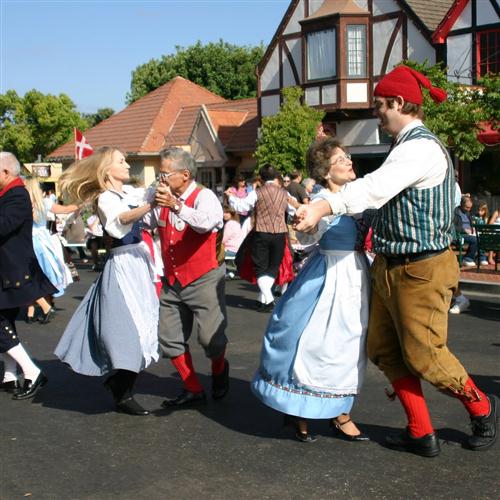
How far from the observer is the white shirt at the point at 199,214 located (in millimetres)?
5207

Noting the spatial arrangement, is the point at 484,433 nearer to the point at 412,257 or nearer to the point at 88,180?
the point at 412,257

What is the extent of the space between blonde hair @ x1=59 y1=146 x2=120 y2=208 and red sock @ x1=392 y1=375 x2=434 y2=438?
92.8 inches

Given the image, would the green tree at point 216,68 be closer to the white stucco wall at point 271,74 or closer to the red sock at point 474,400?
the white stucco wall at point 271,74

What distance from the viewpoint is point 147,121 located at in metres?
38.1

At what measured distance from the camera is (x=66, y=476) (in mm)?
4426

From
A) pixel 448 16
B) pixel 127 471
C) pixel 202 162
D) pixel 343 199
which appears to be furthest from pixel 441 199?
pixel 202 162

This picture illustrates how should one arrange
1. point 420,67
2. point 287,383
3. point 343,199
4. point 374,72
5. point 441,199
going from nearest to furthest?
point 343,199, point 441,199, point 287,383, point 420,67, point 374,72

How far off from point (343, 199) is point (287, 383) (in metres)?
1.16

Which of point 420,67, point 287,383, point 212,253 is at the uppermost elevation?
point 420,67

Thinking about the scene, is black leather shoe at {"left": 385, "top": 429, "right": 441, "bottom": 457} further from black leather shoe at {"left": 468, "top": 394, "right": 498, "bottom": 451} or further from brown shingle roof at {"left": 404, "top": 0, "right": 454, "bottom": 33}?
brown shingle roof at {"left": 404, "top": 0, "right": 454, "bottom": 33}

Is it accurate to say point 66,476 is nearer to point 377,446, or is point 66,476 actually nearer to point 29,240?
point 377,446

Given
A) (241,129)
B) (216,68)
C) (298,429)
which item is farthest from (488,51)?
(216,68)

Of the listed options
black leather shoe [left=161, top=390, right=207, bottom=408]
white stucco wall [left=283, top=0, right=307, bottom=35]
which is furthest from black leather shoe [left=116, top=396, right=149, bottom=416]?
white stucco wall [left=283, top=0, right=307, bottom=35]

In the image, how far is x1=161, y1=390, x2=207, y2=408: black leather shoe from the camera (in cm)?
569
